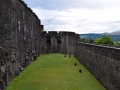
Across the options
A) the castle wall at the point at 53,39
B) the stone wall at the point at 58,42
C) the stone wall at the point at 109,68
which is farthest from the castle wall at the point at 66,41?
the stone wall at the point at 109,68

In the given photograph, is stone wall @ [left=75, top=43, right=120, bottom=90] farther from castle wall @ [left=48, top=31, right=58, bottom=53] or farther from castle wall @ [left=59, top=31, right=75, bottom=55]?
castle wall @ [left=48, top=31, right=58, bottom=53]

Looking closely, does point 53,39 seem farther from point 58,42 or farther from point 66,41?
point 66,41

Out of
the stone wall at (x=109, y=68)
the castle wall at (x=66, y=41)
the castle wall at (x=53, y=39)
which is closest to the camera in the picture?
the stone wall at (x=109, y=68)

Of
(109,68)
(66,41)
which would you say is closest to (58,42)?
(66,41)

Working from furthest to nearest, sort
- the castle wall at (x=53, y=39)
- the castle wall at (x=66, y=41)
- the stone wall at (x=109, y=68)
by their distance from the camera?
the castle wall at (x=53, y=39) → the castle wall at (x=66, y=41) → the stone wall at (x=109, y=68)

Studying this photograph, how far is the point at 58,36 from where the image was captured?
36.8 metres

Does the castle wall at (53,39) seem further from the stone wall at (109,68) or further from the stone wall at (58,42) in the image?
the stone wall at (109,68)

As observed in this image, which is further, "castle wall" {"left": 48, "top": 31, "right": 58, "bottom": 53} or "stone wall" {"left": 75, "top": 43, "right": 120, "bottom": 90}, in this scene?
"castle wall" {"left": 48, "top": 31, "right": 58, "bottom": 53}

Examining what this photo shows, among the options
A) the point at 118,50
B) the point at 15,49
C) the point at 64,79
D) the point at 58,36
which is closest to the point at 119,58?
the point at 118,50

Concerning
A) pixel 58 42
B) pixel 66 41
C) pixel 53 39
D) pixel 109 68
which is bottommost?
pixel 109 68

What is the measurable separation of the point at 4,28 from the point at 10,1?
264 centimetres

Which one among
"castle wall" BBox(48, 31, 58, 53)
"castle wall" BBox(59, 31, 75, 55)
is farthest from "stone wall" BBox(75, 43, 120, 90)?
"castle wall" BBox(48, 31, 58, 53)

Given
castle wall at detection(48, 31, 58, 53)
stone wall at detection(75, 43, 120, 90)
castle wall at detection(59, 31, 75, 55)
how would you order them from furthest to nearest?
castle wall at detection(48, 31, 58, 53), castle wall at detection(59, 31, 75, 55), stone wall at detection(75, 43, 120, 90)

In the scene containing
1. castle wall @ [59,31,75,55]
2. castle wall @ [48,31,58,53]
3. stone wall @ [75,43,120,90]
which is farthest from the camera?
castle wall @ [48,31,58,53]
